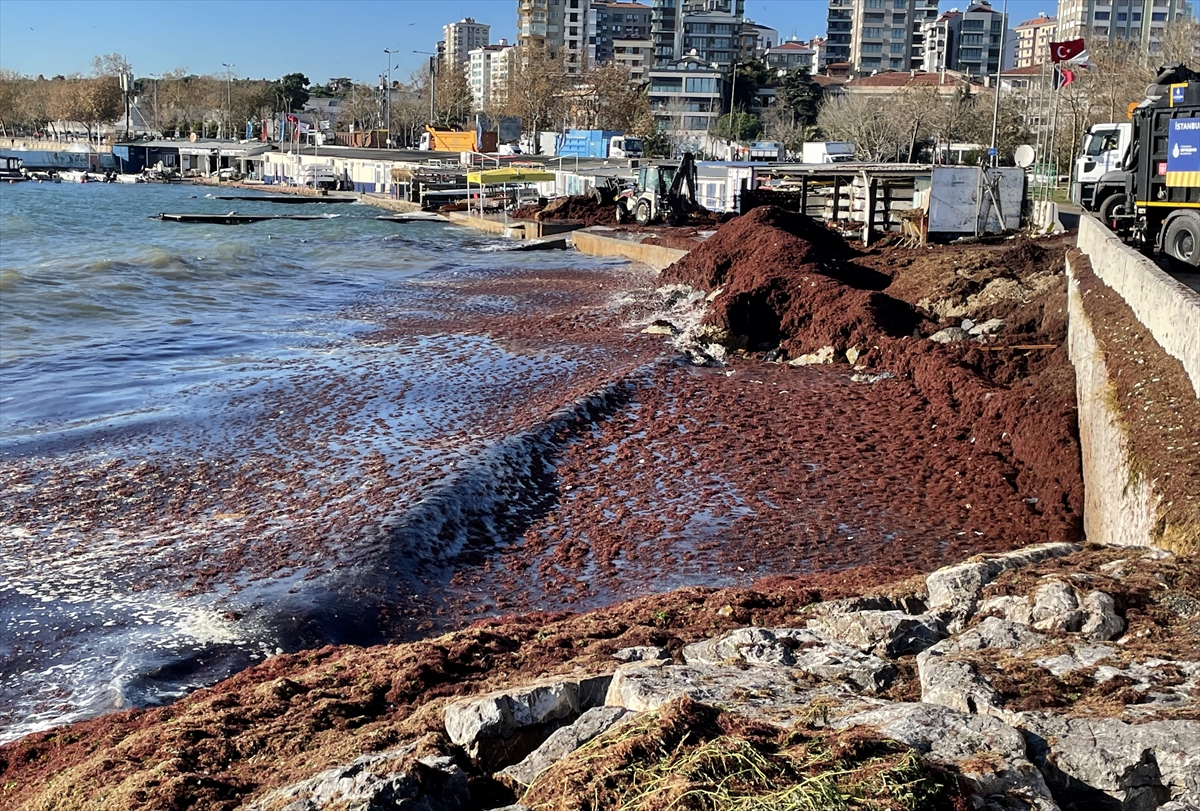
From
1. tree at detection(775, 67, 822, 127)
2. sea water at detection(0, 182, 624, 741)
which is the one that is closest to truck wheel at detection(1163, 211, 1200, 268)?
sea water at detection(0, 182, 624, 741)

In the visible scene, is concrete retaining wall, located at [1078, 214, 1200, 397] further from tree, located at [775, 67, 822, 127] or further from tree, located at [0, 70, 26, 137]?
tree, located at [0, 70, 26, 137]

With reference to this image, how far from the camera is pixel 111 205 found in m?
77.9

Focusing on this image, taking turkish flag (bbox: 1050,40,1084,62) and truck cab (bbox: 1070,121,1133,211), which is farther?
turkish flag (bbox: 1050,40,1084,62)

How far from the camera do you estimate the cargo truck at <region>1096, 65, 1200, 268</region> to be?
755 inches

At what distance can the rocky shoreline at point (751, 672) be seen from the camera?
425cm

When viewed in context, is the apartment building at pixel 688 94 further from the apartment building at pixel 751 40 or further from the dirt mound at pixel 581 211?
the dirt mound at pixel 581 211

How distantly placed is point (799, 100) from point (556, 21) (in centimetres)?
6891

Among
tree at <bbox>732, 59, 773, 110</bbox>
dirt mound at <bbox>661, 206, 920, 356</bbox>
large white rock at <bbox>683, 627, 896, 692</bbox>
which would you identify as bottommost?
large white rock at <bbox>683, 627, 896, 692</bbox>

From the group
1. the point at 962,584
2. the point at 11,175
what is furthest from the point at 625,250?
the point at 11,175

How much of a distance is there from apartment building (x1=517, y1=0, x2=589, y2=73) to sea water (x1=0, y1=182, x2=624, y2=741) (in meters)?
150

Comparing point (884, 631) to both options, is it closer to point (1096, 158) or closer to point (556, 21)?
point (1096, 158)

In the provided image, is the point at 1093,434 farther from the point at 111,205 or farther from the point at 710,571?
the point at 111,205

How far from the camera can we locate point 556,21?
171 meters

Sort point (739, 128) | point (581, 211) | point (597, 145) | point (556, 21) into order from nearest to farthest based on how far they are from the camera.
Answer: point (581, 211) → point (597, 145) → point (739, 128) → point (556, 21)
